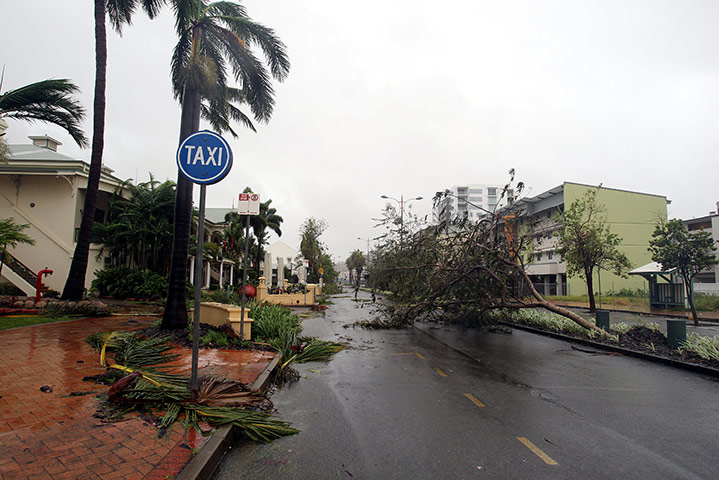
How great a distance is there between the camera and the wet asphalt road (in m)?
3.61

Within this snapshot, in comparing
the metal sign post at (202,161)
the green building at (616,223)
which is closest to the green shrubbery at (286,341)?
the metal sign post at (202,161)

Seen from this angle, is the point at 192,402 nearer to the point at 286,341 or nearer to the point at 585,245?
the point at 286,341

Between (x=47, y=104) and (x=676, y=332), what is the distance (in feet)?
64.8

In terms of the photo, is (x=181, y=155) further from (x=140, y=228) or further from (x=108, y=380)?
(x=140, y=228)

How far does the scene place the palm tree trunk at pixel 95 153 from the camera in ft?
41.9

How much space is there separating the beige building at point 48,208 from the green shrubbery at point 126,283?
1252 mm

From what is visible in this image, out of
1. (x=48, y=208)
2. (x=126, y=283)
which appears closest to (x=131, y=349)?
(x=126, y=283)

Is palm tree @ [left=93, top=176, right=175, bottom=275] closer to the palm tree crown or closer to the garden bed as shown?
the palm tree crown

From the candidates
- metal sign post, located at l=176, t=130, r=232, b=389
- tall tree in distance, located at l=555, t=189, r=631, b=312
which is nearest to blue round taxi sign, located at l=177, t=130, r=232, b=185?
metal sign post, located at l=176, t=130, r=232, b=389

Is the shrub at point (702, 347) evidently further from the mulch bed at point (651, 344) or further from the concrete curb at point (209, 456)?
the concrete curb at point (209, 456)

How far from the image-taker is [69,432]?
3.75m

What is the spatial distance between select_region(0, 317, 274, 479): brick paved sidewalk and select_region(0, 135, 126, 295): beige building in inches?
606

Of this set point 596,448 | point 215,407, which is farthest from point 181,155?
point 596,448

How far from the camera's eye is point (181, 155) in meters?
4.68
